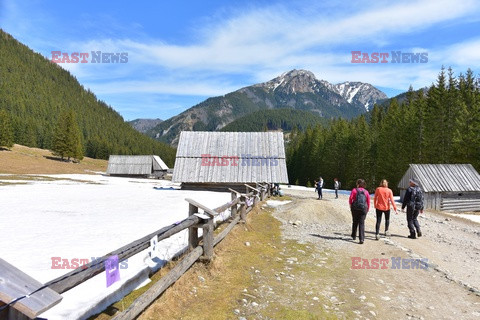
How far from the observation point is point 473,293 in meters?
7.18

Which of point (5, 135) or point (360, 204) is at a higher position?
point (5, 135)

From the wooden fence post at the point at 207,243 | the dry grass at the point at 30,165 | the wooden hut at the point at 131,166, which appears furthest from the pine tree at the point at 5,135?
the wooden fence post at the point at 207,243

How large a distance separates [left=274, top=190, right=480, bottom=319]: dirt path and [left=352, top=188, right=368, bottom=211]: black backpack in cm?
146

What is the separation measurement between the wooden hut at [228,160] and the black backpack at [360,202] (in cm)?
1719

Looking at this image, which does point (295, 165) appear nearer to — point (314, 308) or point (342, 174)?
point (342, 174)

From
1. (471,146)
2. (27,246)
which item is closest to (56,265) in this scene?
(27,246)

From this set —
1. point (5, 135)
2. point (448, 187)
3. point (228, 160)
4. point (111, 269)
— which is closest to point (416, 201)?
point (111, 269)

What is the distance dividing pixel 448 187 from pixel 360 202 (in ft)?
74.6

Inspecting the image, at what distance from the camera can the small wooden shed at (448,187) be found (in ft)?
92.8

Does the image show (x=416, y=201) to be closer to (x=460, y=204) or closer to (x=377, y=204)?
(x=377, y=204)

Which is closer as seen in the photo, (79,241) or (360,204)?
(79,241)

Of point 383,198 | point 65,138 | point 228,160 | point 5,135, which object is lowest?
point 383,198

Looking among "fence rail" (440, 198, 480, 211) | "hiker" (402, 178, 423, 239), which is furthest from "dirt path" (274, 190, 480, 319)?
"fence rail" (440, 198, 480, 211)

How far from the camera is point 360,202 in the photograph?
37.8 ft
